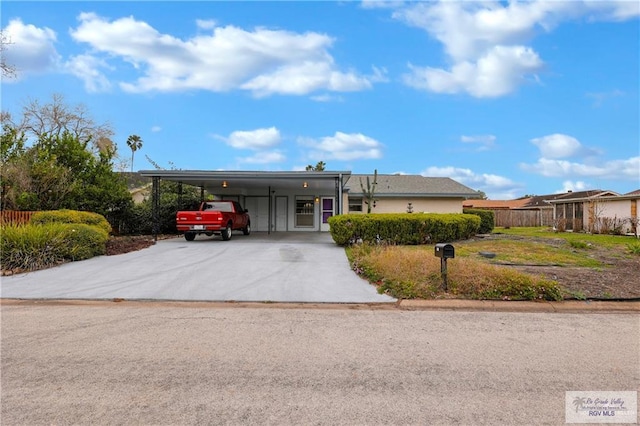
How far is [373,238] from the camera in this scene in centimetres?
1491

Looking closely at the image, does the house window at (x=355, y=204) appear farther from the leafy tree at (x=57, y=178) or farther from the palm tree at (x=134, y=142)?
the palm tree at (x=134, y=142)

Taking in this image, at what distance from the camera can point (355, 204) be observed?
2434 centimetres

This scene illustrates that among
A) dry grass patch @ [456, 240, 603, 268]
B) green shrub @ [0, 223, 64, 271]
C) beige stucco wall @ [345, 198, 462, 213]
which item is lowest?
dry grass patch @ [456, 240, 603, 268]

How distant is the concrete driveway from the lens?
7719mm

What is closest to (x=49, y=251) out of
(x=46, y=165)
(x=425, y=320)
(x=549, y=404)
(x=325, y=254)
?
(x=46, y=165)

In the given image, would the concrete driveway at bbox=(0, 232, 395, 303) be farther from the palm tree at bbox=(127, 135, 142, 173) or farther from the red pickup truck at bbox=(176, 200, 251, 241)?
the palm tree at bbox=(127, 135, 142, 173)

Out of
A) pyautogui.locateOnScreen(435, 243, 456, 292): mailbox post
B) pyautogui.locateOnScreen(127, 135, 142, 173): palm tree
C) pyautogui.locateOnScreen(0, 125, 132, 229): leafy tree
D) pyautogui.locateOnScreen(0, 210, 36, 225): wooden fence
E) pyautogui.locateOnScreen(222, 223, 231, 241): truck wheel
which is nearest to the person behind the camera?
pyautogui.locateOnScreen(435, 243, 456, 292): mailbox post

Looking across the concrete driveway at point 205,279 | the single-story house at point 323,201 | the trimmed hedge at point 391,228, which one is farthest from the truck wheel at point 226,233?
the single-story house at point 323,201

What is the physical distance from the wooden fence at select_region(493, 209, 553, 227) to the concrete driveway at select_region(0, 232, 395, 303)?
86.3 feet

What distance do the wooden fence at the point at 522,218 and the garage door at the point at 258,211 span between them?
67.6ft

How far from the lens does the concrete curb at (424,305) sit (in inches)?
266

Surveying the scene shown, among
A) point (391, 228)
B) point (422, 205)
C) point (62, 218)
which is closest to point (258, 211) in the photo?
point (422, 205)

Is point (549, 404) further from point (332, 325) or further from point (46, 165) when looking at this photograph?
point (46, 165)

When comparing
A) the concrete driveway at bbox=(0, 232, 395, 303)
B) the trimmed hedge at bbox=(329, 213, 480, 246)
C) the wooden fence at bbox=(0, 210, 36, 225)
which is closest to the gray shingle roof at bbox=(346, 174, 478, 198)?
the trimmed hedge at bbox=(329, 213, 480, 246)
